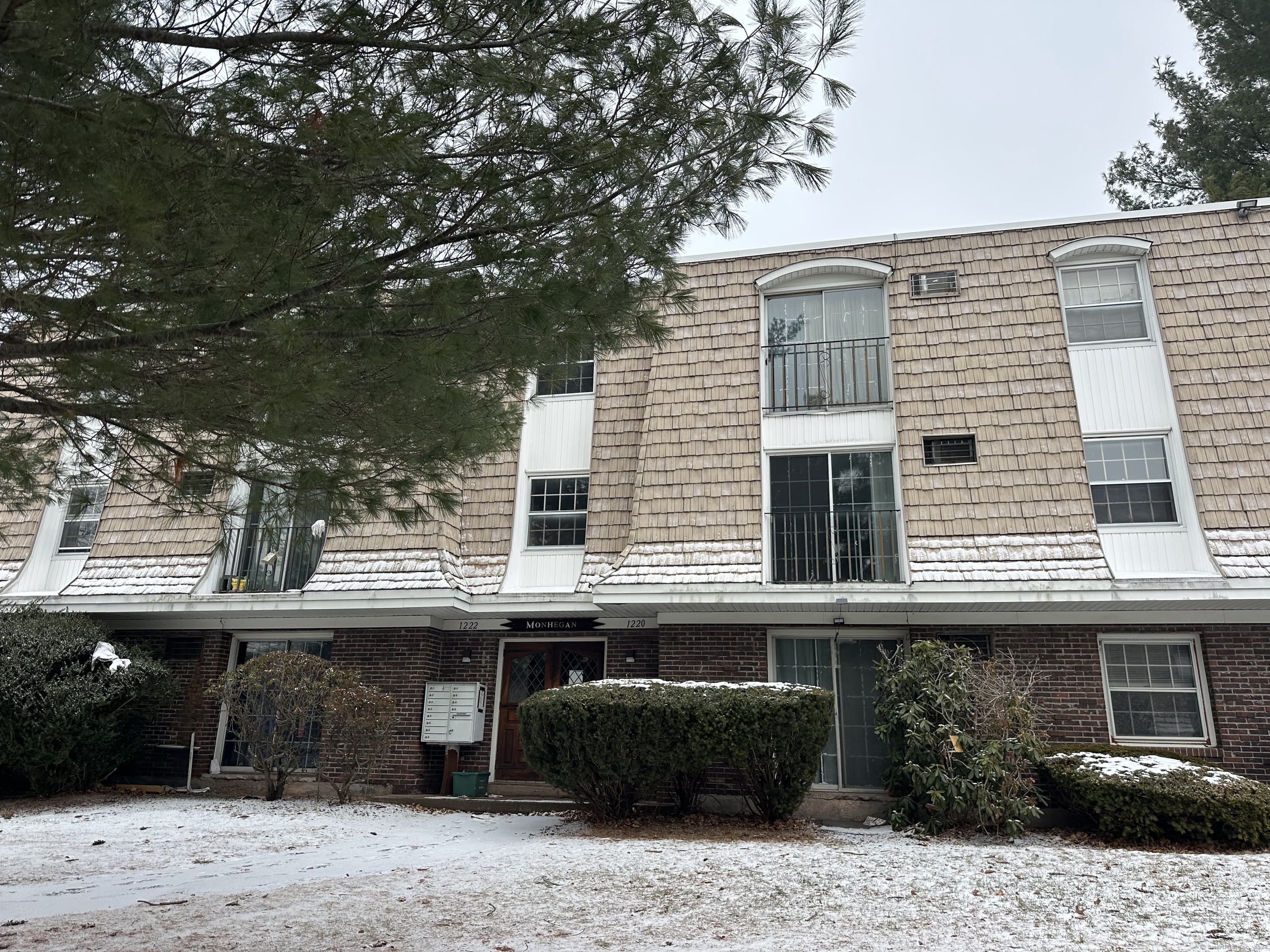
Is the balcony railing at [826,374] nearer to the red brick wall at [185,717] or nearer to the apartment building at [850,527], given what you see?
the apartment building at [850,527]

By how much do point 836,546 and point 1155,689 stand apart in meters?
4.21

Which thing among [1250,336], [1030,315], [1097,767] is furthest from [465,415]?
[1250,336]

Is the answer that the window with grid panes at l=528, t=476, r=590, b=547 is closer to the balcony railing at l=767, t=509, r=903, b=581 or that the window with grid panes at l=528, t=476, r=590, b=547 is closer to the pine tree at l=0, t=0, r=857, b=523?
the balcony railing at l=767, t=509, r=903, b=581

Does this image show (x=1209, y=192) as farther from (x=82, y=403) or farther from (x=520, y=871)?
(x=82, y=403)

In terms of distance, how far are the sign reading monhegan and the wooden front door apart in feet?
1.21

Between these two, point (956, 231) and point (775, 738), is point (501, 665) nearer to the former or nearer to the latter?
point (775, 738)

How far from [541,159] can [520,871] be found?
17.6 ft

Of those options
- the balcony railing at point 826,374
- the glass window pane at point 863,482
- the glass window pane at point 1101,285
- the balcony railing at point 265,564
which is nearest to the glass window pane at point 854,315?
the balcony railing at point 826,374

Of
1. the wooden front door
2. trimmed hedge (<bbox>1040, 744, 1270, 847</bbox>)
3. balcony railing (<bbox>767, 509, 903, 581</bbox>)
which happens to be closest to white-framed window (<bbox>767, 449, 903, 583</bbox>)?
balcony railing (<bbox>767, 509, 903, 581</bbox>)

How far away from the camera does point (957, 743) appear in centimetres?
932

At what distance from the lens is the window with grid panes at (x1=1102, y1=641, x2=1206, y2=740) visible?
10750 mm

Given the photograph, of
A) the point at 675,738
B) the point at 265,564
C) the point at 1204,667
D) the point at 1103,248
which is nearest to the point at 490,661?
the point at 265,564

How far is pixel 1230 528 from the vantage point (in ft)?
35.2

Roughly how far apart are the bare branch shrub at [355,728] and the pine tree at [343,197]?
21.0 ft
